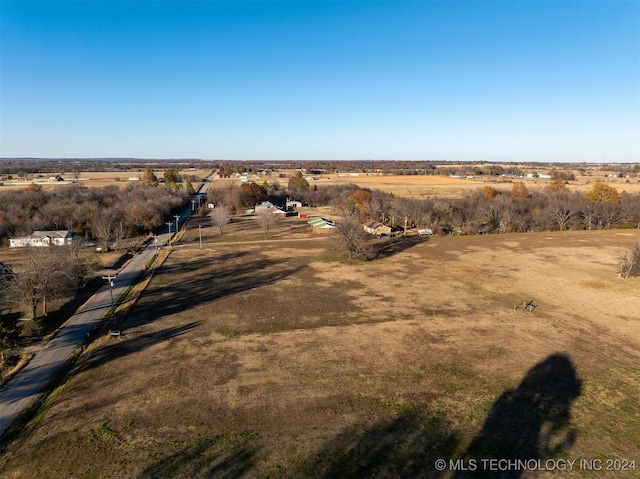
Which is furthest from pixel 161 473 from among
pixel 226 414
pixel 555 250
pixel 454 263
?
pixel 555 250

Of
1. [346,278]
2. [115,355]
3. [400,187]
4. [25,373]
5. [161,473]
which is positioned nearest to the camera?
[161,473]

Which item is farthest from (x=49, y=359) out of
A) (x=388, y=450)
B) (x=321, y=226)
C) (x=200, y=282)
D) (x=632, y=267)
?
(x=632, y=267)

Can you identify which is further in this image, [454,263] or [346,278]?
[454,263]

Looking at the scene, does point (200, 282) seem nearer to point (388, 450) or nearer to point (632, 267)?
point (388, 450)

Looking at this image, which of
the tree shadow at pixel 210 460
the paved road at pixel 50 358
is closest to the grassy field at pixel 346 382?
the tree shadow at pixel 210 460

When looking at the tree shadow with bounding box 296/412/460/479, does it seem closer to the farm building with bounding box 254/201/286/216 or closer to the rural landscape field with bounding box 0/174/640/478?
the rural landscape field with bounding box 0/174/640/478

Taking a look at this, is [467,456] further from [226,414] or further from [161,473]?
[161,473]

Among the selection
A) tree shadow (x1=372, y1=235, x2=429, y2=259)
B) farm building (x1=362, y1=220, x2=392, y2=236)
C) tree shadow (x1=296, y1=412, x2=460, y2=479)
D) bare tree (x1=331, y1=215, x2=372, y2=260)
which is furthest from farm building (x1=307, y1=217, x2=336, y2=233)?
tree shadow (x1=296, y1=412, x2=460, y2=479)

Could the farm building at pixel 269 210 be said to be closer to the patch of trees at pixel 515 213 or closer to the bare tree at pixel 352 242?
the patch of trees at pixel 515 213

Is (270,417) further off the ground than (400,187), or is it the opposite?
(400,187)
